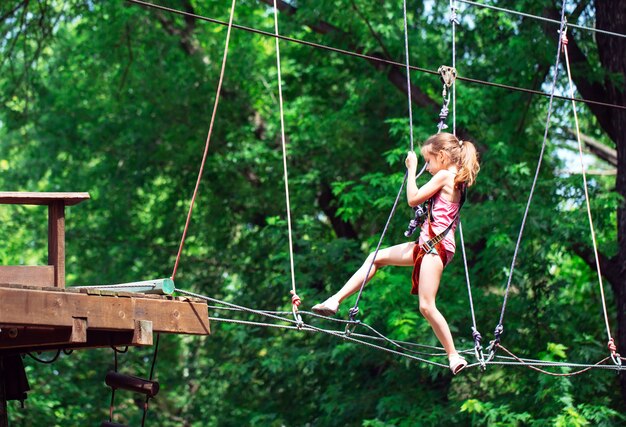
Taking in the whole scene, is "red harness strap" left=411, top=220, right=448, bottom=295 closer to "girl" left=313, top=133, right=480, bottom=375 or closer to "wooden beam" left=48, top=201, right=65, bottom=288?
"girl" left=313, top=133, right=480, bottom=375

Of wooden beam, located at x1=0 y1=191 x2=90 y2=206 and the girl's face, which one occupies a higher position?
the girl's face

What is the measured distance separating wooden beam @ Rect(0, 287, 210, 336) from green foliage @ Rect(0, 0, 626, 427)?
430 cm

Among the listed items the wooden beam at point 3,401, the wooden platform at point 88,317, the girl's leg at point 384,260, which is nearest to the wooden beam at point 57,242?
the wooden platform at point 88,317

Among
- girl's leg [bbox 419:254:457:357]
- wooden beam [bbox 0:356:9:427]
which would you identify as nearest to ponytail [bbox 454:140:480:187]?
girl's leg [bbox 419:254:457:357]

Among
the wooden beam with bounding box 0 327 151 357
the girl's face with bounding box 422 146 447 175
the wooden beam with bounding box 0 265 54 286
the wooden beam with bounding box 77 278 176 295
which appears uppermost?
the girl's face with bounding box 422 146 447 175

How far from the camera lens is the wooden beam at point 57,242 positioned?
16.1 feet

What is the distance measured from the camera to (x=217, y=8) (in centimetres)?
1302

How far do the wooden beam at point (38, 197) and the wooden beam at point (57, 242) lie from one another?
4 cm

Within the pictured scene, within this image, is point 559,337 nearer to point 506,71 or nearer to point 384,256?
point 506,71

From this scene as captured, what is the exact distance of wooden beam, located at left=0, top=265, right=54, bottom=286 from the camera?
4.88 m

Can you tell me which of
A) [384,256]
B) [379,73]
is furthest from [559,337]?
[384,256]

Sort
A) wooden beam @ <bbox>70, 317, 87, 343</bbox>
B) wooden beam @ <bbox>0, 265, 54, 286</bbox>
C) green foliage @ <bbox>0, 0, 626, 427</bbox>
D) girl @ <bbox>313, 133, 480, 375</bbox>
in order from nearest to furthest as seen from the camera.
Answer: wooden beam @ <bbox>70, 317, 87, 343</bbox> < wooden beam @ <bbox>0, 265, 54, 286</bbox> < girl @ <bbox>313, 133, 480, 375</bbox> < green foliage @ <bbox>0, 0, 626, 427</bbox>

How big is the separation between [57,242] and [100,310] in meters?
0.39

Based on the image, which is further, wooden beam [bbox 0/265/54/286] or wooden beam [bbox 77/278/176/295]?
wooden beam [bbox 77/278/176/295]
